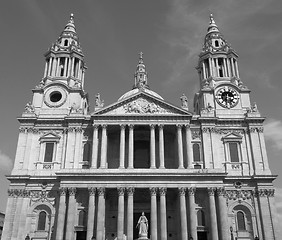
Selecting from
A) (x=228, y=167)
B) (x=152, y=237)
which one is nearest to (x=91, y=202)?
(x=152, y=237)

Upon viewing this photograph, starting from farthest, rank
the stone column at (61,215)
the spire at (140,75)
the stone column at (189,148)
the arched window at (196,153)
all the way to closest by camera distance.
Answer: the spire at (140,75), the arched window at (196,153), the stone column at (189,148), the stone column at (61,215)

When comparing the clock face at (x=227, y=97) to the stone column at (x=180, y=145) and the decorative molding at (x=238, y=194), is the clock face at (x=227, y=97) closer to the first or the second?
the stone column at (x=180, y=145)

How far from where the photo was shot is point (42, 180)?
3928 cm

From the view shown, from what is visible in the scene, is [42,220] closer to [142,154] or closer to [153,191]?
[153,191]

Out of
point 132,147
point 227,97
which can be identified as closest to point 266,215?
point 227,97

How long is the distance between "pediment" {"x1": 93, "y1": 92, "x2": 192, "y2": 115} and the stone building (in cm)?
12

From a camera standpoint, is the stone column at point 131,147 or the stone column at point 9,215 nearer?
the stone column at point 9,215

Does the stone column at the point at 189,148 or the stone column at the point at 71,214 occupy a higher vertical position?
the stone column at the point at 189,148

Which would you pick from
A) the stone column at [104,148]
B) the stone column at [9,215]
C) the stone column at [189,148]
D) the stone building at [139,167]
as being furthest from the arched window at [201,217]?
the stone column at [9,215]

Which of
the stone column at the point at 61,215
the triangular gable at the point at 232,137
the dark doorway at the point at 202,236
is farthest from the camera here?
the triangular gable at the point at 232,137

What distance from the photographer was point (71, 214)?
35.5 metres

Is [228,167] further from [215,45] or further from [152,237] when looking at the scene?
[215,45]

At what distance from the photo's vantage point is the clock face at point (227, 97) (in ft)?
147

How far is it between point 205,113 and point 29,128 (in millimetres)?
21528
